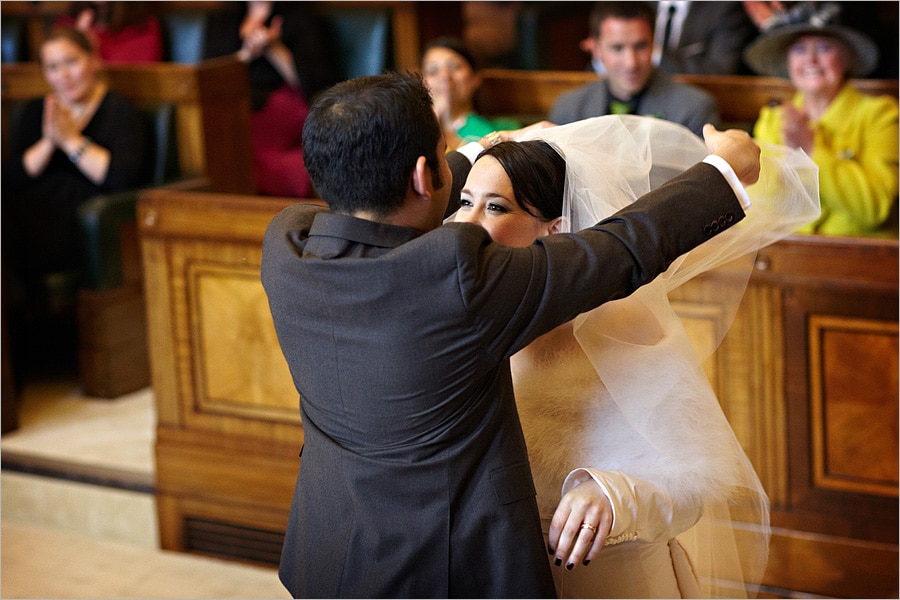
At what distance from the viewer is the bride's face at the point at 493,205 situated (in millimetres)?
1790

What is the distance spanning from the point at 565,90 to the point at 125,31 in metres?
2.58

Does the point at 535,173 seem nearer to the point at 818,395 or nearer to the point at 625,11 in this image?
the point at 818,395

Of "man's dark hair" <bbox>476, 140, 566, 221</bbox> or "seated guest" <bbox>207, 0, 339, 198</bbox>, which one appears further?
"seated guest" <bbox>207, 0, 339, 198</bbox>

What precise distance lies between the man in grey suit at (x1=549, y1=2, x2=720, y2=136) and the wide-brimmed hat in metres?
0.30

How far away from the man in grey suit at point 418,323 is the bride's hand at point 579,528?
0.01 meters

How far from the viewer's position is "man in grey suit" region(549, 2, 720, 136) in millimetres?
3652

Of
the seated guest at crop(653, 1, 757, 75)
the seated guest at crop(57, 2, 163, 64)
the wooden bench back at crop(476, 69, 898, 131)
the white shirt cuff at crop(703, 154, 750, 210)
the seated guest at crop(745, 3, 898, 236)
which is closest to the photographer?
the white shirt cuff at crop(703, 154, 750, 210)

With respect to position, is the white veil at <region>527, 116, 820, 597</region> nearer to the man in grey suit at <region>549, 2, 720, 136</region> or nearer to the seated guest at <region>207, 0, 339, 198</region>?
the man in grey suit at <region>549, 2, 720, 136</region>

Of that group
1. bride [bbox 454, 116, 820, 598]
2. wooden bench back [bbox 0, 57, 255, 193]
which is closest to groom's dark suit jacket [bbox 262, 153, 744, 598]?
bride [bbox 454, 116, 820, 598]

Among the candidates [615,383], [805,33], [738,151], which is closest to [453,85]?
[805,33]

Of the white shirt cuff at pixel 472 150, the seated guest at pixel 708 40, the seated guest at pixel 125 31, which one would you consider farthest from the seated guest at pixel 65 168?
the white shirt cuff at pixel 472 150

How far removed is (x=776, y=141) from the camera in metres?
3.51

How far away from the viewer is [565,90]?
14.0ft

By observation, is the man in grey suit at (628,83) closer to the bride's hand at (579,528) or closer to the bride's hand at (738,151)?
the bride's hand at (738,151)
